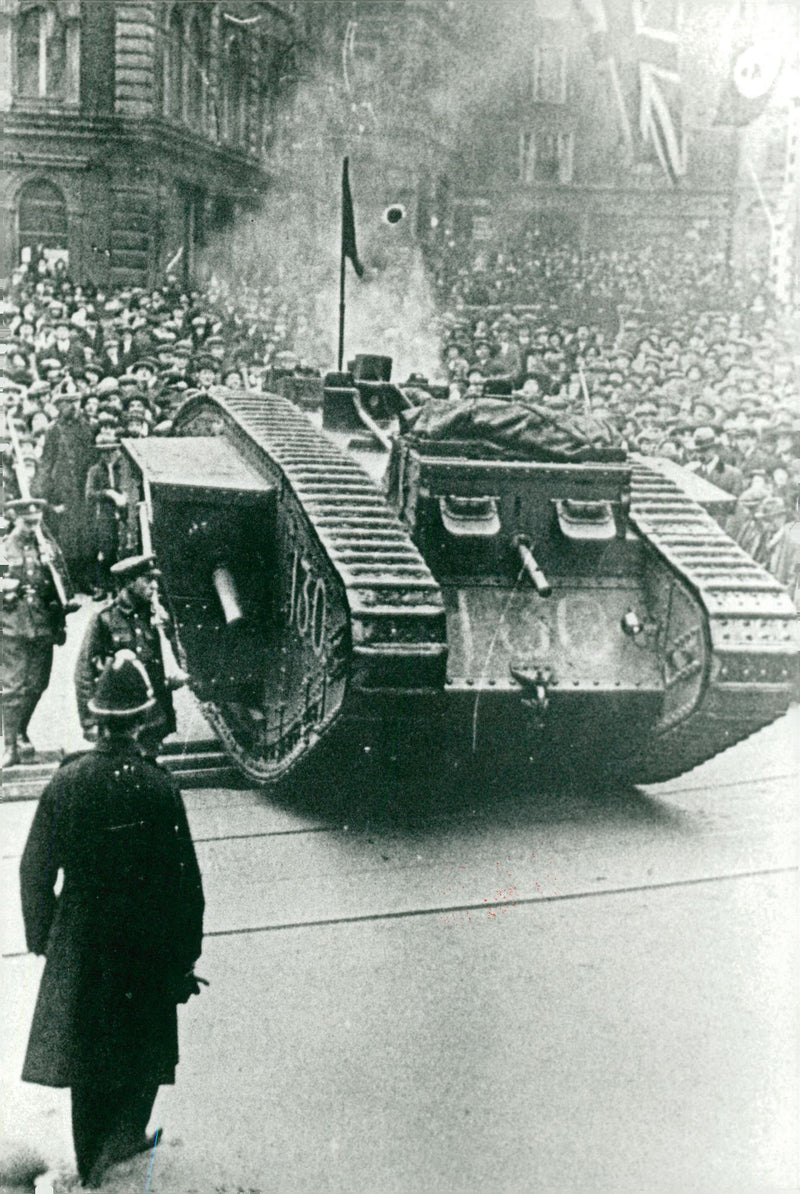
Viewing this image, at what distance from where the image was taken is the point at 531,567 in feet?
23.1

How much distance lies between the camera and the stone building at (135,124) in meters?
6.66

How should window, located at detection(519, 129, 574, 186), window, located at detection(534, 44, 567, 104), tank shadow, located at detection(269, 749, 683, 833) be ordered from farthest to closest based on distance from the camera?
window, located at detection(519, 129, 574, 186) < tank shadow, located at detection(269, 749, 683, 833) < window, located at detection(534, 44, 567, 104)

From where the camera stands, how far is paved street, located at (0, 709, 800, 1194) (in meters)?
4.36

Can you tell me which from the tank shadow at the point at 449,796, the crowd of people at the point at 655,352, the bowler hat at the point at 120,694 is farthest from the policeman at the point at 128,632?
the crowd of people at the point at 655,352

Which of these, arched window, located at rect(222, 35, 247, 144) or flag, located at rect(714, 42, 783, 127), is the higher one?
arched window, located at rect(222, 35, 247, 144)

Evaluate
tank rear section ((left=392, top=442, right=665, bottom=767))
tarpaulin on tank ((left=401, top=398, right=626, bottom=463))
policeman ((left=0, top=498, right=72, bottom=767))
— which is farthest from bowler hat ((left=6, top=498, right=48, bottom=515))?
tarpaulin on tank ((left=401, top=398, right=626, bottom=463))

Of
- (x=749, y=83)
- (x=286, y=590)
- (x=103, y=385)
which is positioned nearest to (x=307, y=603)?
(x=286, y=590)

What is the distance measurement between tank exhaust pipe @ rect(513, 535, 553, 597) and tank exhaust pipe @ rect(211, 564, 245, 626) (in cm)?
153

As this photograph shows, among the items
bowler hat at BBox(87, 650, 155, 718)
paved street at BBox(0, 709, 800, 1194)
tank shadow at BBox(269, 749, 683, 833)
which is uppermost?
bowler hat at BBox(87, 650, 155, 718)

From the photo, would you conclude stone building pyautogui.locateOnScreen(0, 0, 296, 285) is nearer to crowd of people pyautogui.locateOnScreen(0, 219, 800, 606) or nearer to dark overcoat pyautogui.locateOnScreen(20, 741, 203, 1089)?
crowd of people pyautogui.locateOnScreen(0, 219, 800, 606)

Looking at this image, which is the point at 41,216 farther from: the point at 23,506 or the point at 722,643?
the point at 722,643

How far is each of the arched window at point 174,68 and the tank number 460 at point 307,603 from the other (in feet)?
8.95

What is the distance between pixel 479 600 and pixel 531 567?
0.39 metres

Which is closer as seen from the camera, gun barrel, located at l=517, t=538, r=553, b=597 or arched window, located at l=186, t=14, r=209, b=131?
gun barrel, located at l=517, t=538, r=553, b=597
